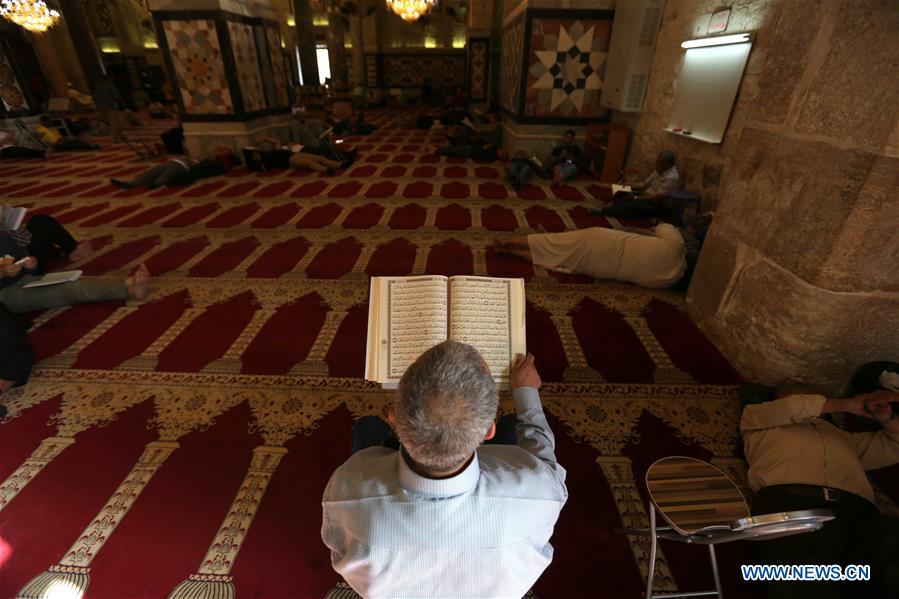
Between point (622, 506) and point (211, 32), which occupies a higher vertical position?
point (211, 32)

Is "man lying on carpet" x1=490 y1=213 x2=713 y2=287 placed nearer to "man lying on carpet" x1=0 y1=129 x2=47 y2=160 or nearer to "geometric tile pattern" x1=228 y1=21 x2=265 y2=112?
"geometric tile pattern" x1=228 y1=21 x2=265 y2=112

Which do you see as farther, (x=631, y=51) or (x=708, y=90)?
(x=631, y=51)

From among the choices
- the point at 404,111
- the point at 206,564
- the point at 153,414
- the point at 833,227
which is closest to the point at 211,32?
the point at 153,414

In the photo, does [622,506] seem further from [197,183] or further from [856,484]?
[197,183]

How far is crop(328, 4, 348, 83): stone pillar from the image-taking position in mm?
13512

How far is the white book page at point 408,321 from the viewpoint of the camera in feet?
4.32

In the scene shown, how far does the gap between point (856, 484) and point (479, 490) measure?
4.72 feet

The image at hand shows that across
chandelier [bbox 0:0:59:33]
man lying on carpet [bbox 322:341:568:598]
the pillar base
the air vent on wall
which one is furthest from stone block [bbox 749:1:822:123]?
chandelier [bbox 0:0:59:33]

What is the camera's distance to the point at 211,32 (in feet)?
19.9

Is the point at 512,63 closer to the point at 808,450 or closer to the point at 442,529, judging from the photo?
the point at 808,450

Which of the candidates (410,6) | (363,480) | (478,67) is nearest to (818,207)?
(363,480)

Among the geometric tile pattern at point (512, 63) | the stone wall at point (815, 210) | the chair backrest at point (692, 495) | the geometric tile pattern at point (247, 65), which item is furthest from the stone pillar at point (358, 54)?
the chair backrest at point (692, 495)

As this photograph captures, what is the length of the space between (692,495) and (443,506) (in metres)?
0.85

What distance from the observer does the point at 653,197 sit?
4348mm
